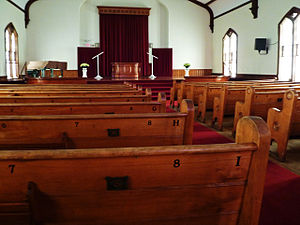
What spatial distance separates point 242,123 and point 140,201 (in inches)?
17.3

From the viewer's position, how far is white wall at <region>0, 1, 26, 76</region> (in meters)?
10.2

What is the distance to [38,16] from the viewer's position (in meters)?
13.3

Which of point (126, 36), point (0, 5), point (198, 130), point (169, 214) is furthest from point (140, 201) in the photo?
point (126, 36)

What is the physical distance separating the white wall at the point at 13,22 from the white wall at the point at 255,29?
8.72 metres

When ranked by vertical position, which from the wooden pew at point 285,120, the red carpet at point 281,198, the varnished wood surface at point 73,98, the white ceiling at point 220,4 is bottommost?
Answer: the red carpet at point 281,198

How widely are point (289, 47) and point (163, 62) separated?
249 inches

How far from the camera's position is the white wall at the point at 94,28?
13352 millimetres

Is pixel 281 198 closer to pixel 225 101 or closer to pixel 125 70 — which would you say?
pixel 225 101

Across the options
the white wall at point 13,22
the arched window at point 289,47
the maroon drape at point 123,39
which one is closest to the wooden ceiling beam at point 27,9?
the white wall at point 13,22

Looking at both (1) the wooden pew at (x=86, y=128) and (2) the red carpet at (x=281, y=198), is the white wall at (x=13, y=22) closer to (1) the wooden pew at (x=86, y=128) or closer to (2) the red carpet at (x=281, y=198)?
(1) the wooden pew at (x=86, y=128)

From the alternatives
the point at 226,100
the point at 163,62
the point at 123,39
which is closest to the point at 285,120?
the point at 226,100

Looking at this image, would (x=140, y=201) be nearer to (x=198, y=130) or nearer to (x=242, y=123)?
(x=242, y=123)

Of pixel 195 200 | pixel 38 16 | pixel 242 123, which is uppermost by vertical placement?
pixel 38 16

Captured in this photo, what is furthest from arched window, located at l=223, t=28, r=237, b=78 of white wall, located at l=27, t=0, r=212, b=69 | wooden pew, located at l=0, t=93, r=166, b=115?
wooden pew, located at l=0, t=93, r=166, b=115
